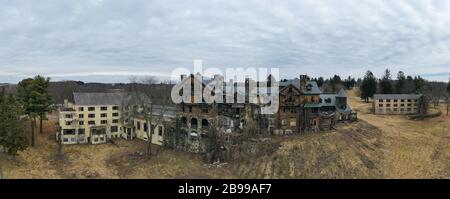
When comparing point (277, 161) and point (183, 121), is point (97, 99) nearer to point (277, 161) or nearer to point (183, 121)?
point (183, 121)

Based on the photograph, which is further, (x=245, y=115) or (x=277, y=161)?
(x=245, y=115)

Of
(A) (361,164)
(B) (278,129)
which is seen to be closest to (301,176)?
(A) (361,164)

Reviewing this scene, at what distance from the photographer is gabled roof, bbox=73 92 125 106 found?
53.6m

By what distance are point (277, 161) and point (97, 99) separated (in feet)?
103

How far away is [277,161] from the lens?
38625 millimetres

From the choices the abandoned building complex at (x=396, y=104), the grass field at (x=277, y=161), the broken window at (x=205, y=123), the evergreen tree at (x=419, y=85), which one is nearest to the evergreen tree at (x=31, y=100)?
the grass field at (x=277, y=161)

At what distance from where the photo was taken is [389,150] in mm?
47406

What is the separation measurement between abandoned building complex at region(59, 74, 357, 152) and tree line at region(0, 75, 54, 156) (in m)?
3.29

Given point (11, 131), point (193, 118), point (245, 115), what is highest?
point (245, 115)

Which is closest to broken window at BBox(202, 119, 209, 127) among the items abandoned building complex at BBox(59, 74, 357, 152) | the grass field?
abandoned building complex at BBox(59, 74, 357, 152)

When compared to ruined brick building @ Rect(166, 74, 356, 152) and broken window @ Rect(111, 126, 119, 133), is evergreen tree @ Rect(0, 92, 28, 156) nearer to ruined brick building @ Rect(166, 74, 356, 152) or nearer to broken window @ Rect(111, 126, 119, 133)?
broken window @ Rect(111, 126, 119, 133)

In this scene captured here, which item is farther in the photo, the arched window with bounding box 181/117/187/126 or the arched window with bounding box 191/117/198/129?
the arched window with bounding box 181/117/187/126

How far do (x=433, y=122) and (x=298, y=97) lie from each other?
122 ft

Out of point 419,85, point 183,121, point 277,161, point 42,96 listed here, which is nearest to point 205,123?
point 183,121
